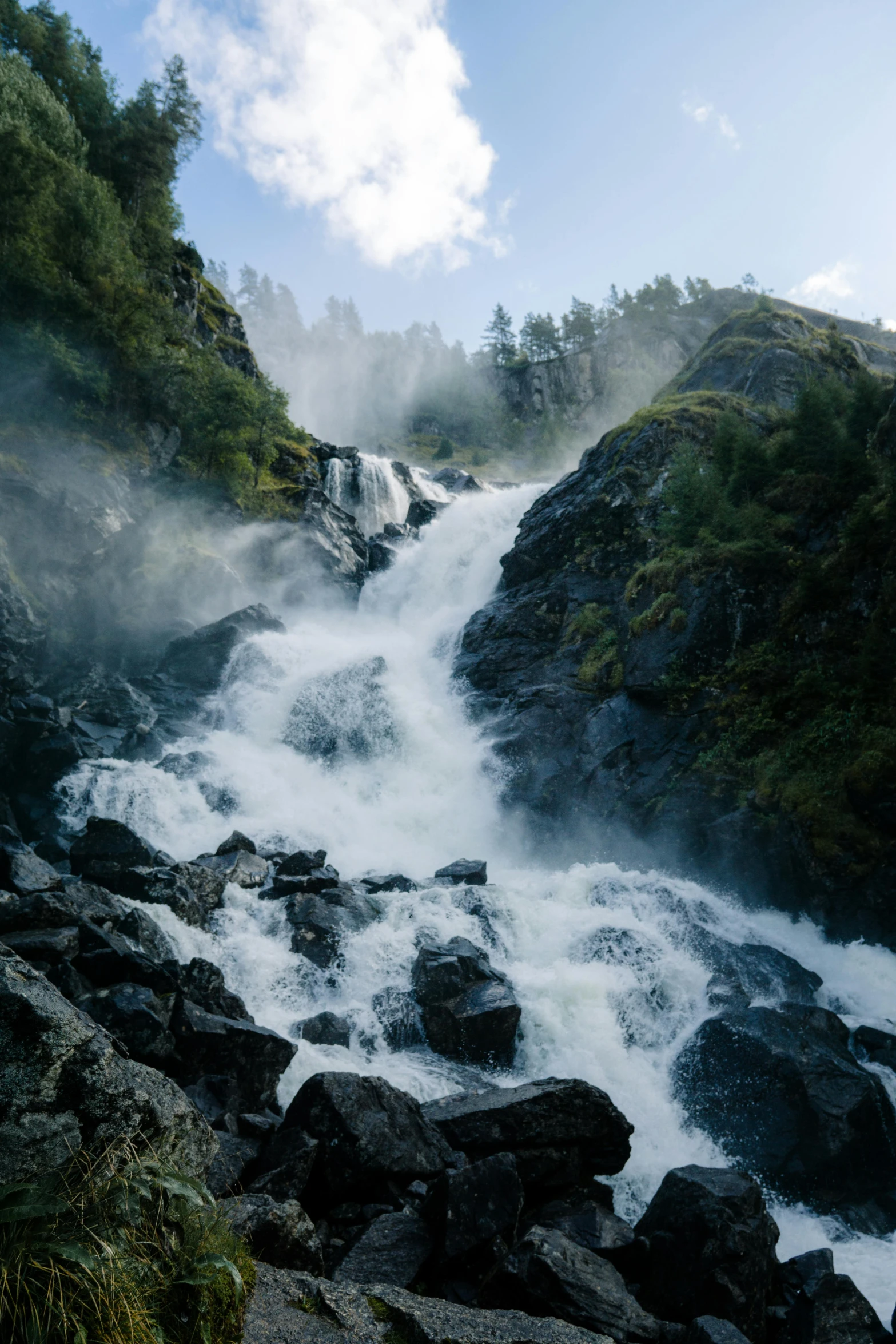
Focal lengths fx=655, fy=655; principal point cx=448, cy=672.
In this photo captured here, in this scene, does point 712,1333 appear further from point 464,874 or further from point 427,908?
point 464,874

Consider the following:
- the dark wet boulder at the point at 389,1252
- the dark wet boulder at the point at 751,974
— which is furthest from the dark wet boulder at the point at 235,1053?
the dark wet boulder at the point at 751,974

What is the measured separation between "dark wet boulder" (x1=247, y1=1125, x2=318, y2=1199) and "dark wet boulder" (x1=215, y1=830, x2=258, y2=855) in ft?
31.9

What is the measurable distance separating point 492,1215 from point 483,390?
96.9 meters

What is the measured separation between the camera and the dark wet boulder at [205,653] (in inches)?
1049

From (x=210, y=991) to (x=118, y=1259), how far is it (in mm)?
7972

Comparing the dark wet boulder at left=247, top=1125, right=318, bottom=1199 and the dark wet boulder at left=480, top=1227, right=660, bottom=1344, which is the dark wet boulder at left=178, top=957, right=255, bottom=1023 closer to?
the dark wet boulder at left=247, top=1125, right=318, bottom=1199

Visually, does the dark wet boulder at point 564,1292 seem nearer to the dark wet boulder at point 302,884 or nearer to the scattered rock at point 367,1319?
the scattered rock at point 367,1319

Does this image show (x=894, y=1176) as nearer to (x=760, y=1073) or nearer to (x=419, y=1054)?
(x=760, y=1073)

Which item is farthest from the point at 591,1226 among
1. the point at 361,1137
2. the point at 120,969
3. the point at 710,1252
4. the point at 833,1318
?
the point at 120,969

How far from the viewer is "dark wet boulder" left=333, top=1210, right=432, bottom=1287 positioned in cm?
579

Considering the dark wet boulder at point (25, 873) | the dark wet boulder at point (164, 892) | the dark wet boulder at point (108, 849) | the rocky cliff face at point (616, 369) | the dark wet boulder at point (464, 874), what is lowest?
the dark wet boulder at point (25, 873)

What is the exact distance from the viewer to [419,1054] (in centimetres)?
1118

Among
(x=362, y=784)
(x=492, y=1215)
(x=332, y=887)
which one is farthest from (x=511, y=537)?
(x=492, y=1215)

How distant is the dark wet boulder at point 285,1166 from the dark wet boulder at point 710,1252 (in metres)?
3.75
